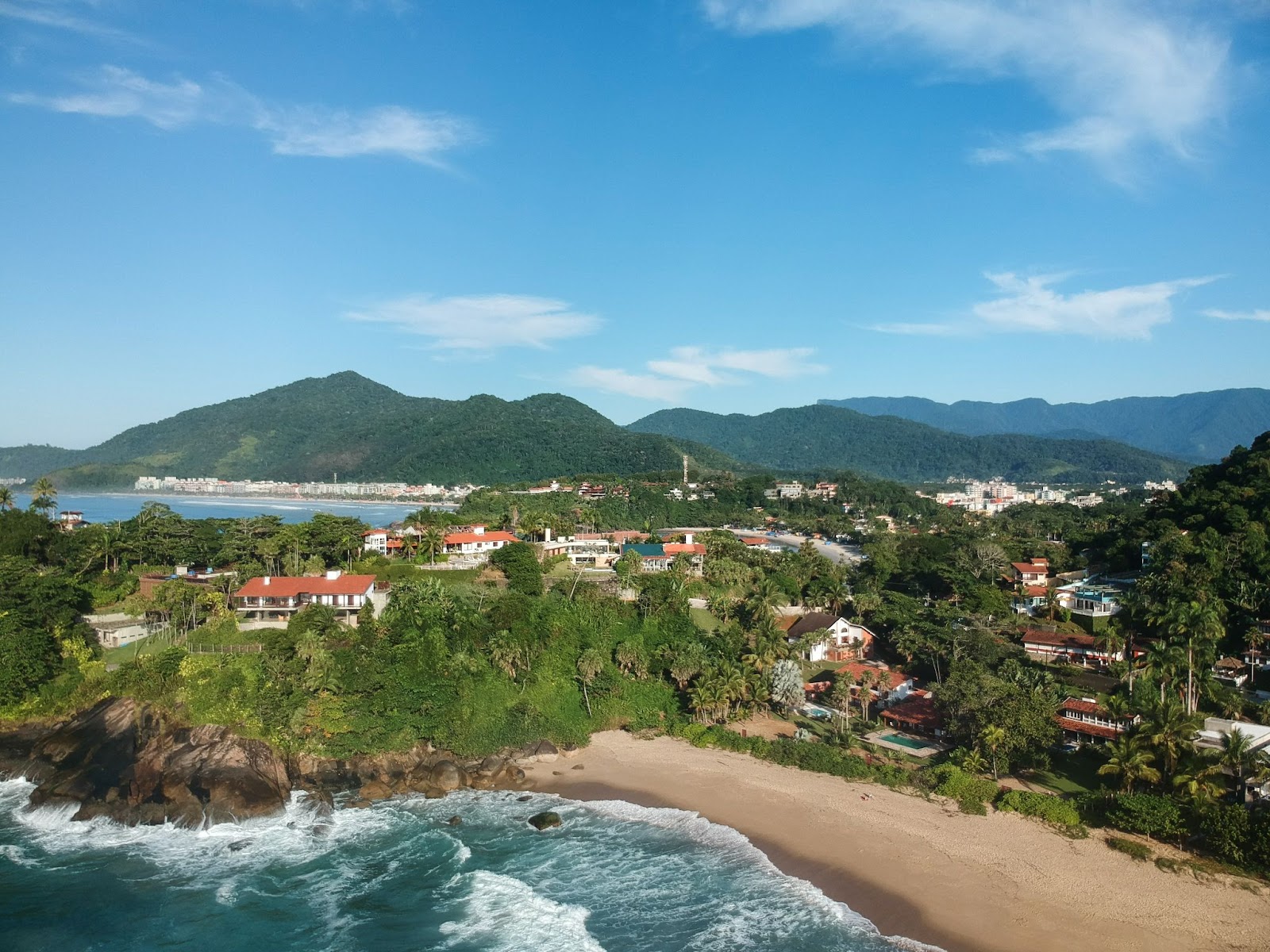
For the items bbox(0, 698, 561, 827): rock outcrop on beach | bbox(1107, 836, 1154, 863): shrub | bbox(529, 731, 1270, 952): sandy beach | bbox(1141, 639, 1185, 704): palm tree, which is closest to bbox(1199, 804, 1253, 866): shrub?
bbox(529, 731, 1270, 952): sandy beach

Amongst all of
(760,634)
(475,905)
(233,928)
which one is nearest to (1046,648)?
(760,634)

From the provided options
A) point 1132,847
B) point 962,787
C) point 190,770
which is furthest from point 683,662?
point 190,770

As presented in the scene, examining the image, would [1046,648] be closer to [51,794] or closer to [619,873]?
[619,873]

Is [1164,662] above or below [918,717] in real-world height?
above

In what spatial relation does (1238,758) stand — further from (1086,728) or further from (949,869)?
(949,869)

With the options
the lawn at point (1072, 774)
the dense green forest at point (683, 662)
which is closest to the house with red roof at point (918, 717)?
the dense green forest at point (683, 662)

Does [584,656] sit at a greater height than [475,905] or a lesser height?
greater
